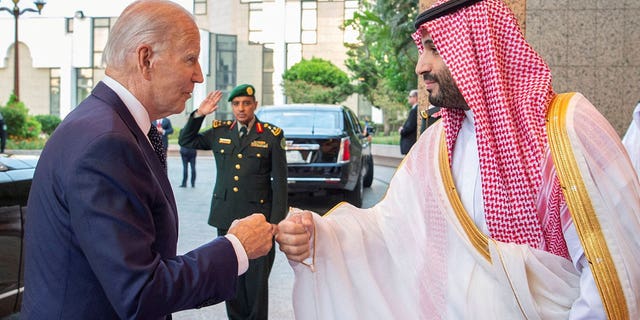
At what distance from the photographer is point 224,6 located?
5453 cm

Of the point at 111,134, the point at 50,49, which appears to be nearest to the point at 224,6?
the point at 50,49

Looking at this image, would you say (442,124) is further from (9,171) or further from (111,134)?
(9,171)

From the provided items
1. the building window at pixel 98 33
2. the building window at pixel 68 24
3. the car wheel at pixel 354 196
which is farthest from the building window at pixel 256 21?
the car wheel at pixel 354 196

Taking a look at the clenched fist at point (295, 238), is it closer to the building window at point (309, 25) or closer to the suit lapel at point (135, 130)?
the suit lapel at point (135, 130)

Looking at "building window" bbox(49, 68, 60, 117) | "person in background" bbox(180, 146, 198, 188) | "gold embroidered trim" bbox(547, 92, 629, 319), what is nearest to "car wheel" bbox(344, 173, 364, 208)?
"person in background" bbox(180, 146, 198, 188)

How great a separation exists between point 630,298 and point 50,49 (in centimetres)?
5884

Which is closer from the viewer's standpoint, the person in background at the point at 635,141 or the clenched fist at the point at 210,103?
the clenched fist at the point at 210,103

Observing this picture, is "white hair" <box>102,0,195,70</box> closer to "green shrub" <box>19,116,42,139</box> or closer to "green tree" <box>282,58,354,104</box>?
"green shrub" <box>19,116,42,139</box>

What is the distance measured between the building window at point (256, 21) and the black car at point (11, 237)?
51.4 metres

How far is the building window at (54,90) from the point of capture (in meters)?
56.3

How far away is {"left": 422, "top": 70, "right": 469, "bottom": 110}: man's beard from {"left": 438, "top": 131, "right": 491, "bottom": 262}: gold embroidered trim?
18cm

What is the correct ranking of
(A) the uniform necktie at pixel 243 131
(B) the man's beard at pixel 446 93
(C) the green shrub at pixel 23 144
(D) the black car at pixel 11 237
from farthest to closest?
(C) the green shrub at pixel 23 144, (A) the uniform necktie at pixel 243 131, (D) the black car at pixel 11 237, (B) the man's beard at pixel 446 93

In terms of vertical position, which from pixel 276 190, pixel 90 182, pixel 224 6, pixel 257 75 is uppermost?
pixel 224 6

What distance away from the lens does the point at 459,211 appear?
96.3 inches
